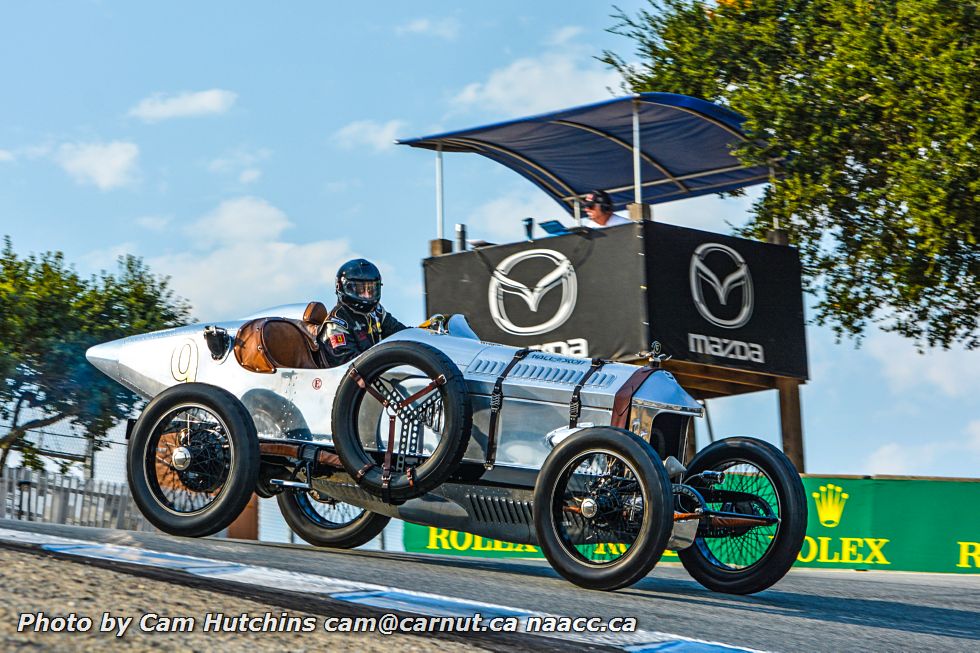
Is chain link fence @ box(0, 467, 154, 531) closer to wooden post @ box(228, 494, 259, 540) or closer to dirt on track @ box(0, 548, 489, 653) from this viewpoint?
wooden post @ box(228, 494, 259, 540)

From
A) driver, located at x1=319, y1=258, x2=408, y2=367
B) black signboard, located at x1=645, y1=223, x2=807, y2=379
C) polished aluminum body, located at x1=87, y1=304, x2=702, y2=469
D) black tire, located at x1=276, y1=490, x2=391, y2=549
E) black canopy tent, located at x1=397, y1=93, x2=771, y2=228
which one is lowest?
black tire, located at x1=276, y1=490, x2=391, y2=549

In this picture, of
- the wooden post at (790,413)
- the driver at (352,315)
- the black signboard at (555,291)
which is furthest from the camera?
the wooden post at (790,413)

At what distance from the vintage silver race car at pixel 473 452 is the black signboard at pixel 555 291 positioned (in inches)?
277

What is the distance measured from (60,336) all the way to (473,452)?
25.3 metres

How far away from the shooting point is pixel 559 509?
7105 mm

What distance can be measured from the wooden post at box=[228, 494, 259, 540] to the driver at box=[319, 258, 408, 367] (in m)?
9.42

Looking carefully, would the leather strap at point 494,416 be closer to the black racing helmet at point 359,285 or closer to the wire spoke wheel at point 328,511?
the black racing helmet at point 359,285

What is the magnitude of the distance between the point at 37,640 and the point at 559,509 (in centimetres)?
381

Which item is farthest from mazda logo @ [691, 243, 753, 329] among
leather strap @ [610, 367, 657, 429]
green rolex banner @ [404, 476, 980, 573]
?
leather strap @ [610, 367, 657, 429]

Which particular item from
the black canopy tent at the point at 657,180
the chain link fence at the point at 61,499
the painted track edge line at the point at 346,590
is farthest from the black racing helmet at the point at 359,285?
the chain link fence at the point at 61,499

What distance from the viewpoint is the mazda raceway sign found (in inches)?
599

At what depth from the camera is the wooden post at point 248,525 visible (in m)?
17.5

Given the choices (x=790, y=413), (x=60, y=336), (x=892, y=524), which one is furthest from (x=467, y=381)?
(x=60, y=336)

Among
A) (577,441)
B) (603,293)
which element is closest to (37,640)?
(577,441)
